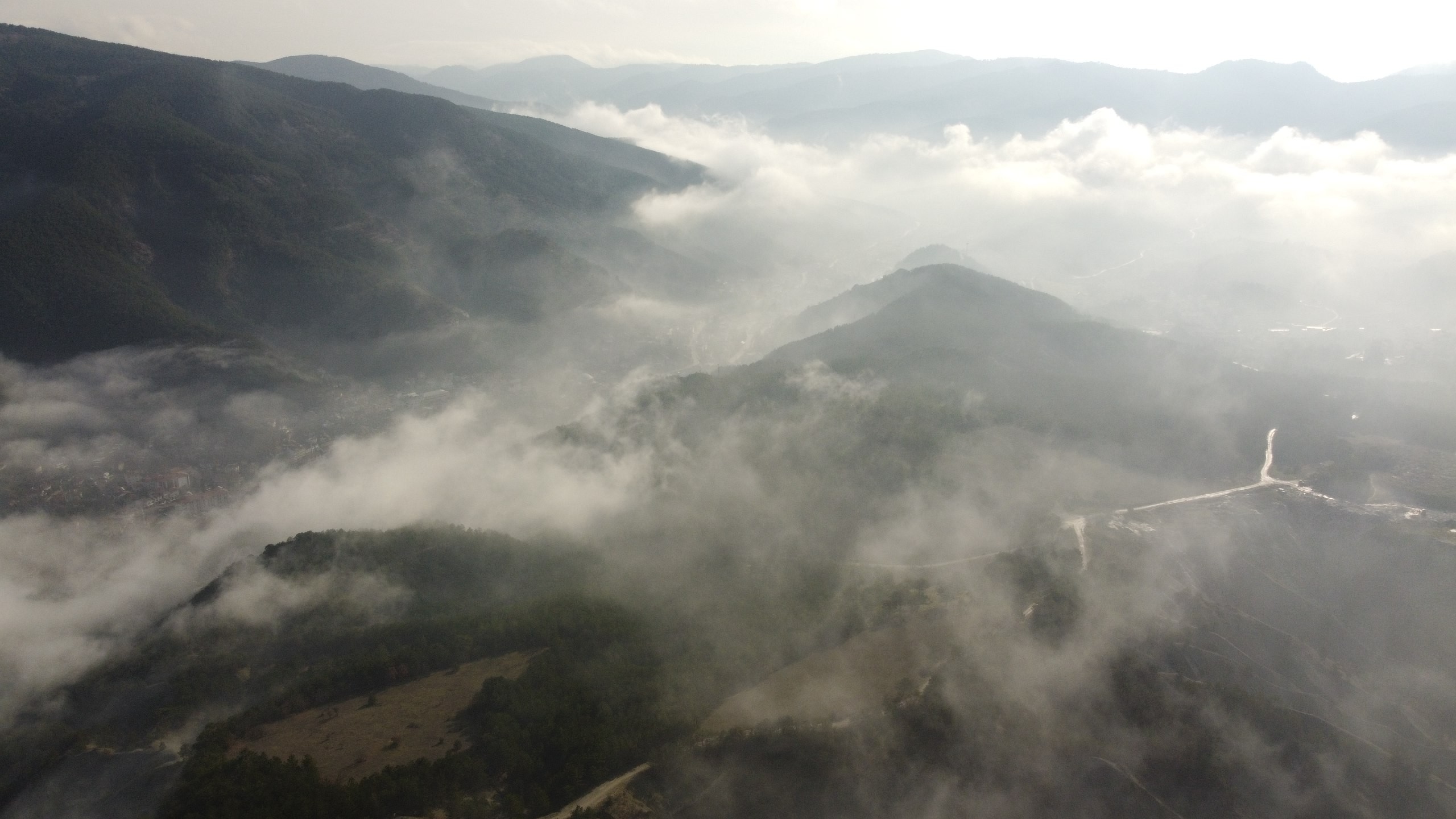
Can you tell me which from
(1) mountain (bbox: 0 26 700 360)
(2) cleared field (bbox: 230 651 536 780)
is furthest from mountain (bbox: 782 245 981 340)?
(2) cleared field (bbox: 230 651 536 780)

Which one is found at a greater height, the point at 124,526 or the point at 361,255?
the point at 361,255

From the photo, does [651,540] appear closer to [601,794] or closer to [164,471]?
[601,794]

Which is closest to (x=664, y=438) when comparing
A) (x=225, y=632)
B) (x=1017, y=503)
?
(x=1017, y=503)

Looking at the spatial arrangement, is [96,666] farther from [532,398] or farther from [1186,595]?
[1186,595]

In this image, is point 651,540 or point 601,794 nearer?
point 601,794

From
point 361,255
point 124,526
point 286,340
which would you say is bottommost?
point 124,526

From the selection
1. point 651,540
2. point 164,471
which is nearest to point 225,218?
point 164,471

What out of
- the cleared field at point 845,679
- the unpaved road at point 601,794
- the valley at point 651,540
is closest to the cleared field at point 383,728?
the valley at point 651,540

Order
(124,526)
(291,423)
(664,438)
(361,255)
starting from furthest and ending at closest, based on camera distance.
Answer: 1. (361,255)
2. (291,423)
3. (664,438)
4. (124,526)

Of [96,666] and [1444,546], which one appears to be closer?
[96,666]
